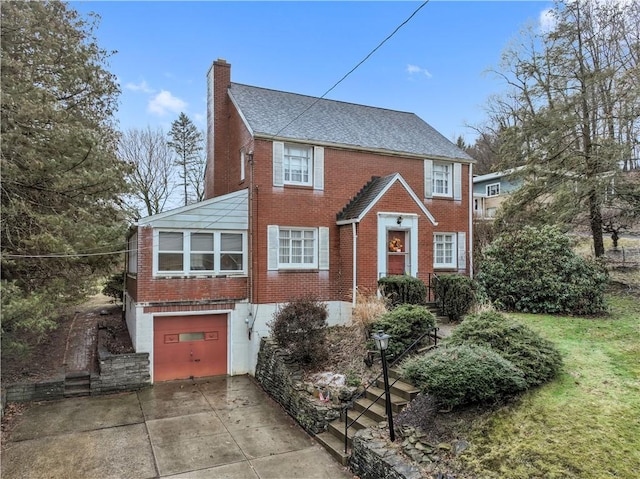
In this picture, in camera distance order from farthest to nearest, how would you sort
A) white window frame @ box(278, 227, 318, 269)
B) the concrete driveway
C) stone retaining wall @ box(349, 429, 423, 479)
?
white window frame @ box(278, 227, 318, 269), the concrete driveway, stone retaining wall @ box(349, 429, 423, 479)

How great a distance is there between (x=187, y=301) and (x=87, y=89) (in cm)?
710

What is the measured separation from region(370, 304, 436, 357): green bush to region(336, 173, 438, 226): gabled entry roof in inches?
176

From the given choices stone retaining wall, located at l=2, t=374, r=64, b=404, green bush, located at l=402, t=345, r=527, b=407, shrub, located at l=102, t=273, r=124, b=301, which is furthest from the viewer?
shrub, located at l=102, t=273, r=124, b=301

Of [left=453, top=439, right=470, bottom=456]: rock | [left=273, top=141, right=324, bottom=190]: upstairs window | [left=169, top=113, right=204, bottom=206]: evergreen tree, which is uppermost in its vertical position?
[left=169, top=113, right=204, bottom=206]: evergreen tree

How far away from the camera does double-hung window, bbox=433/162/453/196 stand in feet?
52.9

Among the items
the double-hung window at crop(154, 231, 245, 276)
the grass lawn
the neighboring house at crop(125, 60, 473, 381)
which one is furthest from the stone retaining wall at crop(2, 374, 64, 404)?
the grass lawn

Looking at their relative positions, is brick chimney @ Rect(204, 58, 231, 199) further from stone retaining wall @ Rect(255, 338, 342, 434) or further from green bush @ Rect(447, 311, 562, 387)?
green bush @ Rect(447, 311, 562, 387)

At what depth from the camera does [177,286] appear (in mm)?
12461

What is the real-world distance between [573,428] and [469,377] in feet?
4.70

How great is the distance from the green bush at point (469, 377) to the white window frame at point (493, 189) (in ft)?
93.6

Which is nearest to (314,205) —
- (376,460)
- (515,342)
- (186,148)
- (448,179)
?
(448,179)

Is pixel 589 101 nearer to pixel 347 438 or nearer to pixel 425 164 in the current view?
pixel 425 164

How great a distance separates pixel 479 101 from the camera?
87.6ft

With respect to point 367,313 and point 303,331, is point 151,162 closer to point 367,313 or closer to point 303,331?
point 303,331
